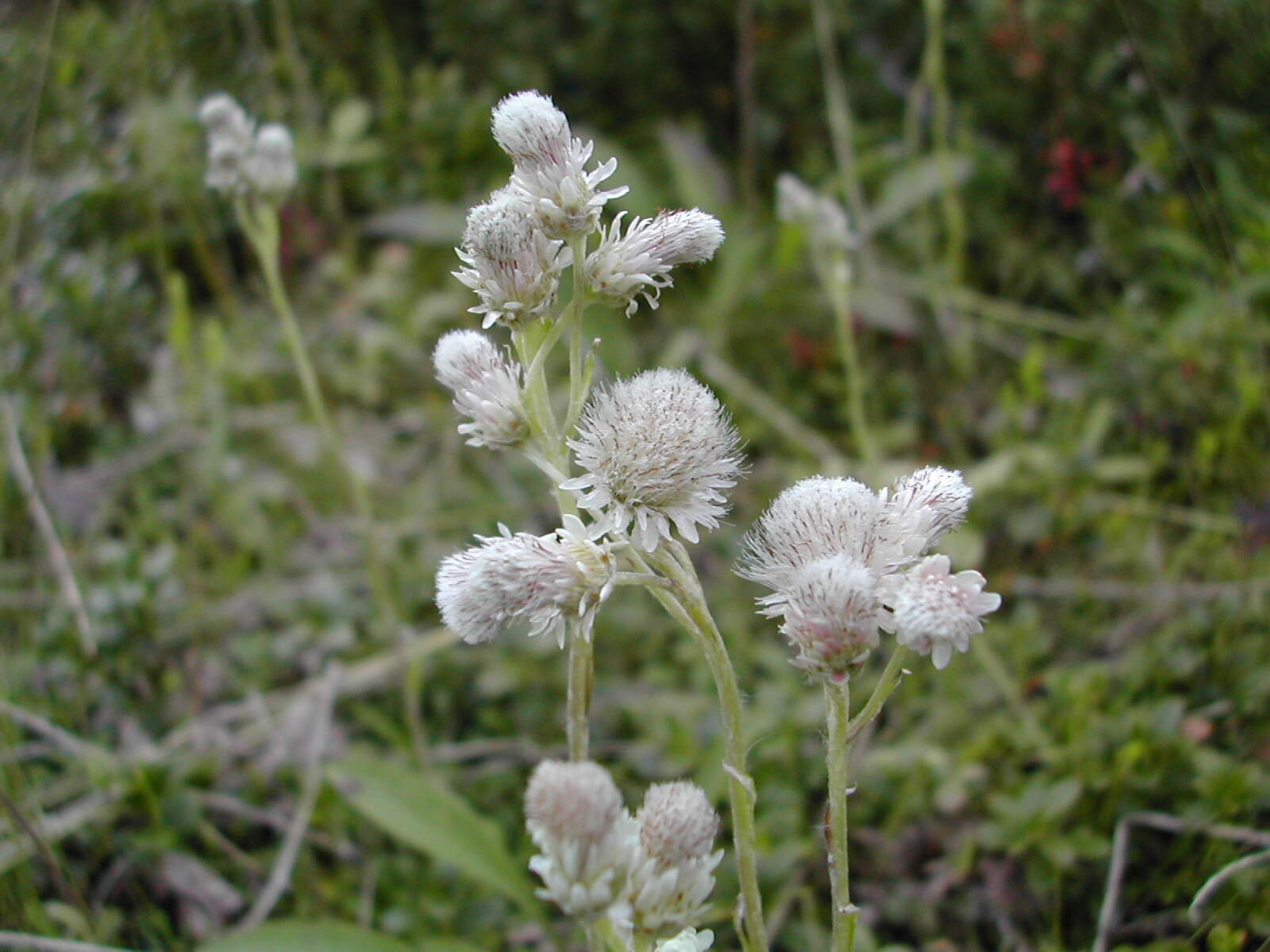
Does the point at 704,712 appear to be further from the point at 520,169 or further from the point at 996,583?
the point at 520,169

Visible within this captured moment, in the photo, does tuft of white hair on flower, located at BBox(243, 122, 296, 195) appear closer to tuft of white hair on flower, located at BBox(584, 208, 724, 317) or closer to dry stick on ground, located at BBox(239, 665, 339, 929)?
dry stick on ground, located at BBox(239, 665, 339, 929)

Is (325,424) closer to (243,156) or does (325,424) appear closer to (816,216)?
(243,156)

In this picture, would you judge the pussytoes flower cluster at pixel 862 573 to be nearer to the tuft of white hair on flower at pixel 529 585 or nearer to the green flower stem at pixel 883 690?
the green flower stem at pixel 883 690

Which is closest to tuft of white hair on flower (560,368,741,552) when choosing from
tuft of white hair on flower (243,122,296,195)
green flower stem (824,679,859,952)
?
green flower stem (824,679,859,952)

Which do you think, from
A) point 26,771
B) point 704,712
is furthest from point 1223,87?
point 26,771

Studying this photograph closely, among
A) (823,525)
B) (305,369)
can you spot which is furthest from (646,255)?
(305,369)
